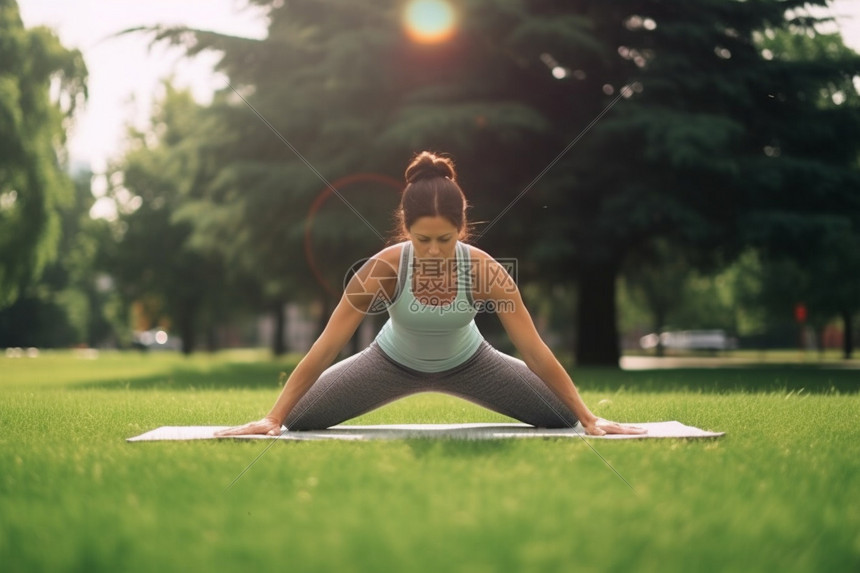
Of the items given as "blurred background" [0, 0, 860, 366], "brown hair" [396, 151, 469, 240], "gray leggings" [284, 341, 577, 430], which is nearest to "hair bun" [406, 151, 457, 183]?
"brown hair" [396, 151, 469, 240]

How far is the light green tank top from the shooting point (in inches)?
197

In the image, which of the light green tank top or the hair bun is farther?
the light green tank top

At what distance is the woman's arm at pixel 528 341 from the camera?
5035mm

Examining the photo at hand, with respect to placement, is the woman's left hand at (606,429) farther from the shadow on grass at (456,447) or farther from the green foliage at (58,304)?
the green foliage at (58,304)

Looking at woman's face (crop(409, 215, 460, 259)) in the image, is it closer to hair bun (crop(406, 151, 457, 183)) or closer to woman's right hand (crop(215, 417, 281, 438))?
hair bun (crop(406, 151, 457, 183))

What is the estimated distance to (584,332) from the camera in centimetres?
1866

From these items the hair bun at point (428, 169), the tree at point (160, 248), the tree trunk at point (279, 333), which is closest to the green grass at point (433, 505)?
the hair bun at point (428, 169)

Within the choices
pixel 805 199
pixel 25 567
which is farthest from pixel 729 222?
pixel 25 567

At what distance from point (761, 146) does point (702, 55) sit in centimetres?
235

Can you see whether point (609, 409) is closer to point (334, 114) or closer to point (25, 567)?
point (25, 567)

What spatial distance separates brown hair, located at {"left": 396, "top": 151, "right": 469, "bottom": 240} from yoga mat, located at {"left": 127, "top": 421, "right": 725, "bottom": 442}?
128cm

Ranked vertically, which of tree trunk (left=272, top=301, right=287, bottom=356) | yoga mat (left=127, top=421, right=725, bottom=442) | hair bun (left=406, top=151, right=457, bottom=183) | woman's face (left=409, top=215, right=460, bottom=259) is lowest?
tree trunk (left=272, top=301, right=287, bottom=356)

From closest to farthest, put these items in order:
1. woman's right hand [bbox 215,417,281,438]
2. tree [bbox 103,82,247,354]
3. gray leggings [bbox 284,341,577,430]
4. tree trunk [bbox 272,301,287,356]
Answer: woman's right hand [bbox 215,417,281,438]
gray leggings [bbox 284,341,577,430]
tree [bbox 103,82,247,354]
tree trunk [bbox 272,301,287,356]

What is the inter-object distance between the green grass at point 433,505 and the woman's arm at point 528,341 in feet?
1.15
